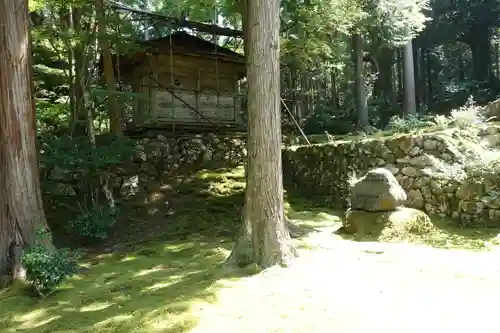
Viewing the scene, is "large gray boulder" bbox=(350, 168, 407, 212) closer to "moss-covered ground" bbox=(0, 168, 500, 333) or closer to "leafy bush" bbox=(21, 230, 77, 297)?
"moss-covered ground" bbox=(0, 168, 500, 333)

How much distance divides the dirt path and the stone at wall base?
136cm

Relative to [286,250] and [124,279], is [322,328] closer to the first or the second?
[286,250]

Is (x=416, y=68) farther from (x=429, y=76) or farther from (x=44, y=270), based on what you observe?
(x=44, y=270)

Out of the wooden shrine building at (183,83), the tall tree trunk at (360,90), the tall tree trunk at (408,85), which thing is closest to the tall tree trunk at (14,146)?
the wooden shrine building at (183,83)

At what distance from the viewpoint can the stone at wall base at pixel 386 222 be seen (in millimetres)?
7801

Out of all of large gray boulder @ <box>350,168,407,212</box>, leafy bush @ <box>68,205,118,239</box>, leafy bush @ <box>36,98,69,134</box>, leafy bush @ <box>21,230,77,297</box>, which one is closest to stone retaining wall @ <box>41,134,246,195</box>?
leafy bush @ <box>36,98,69,134</box>

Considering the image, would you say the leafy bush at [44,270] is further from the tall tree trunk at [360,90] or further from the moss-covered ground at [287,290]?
the tall tree trunk at [360,90]

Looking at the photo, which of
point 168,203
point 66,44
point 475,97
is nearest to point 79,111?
point 66,44

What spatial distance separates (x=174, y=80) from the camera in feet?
48.1

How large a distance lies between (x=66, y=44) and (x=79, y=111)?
151 centimetres

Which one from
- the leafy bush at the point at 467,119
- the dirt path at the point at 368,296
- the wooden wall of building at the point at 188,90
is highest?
the wooden wall of building at the point at 188,90

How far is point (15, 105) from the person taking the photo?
6.29 meters

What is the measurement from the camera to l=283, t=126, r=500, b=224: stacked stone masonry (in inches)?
324

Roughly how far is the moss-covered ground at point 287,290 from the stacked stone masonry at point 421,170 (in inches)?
20.4
